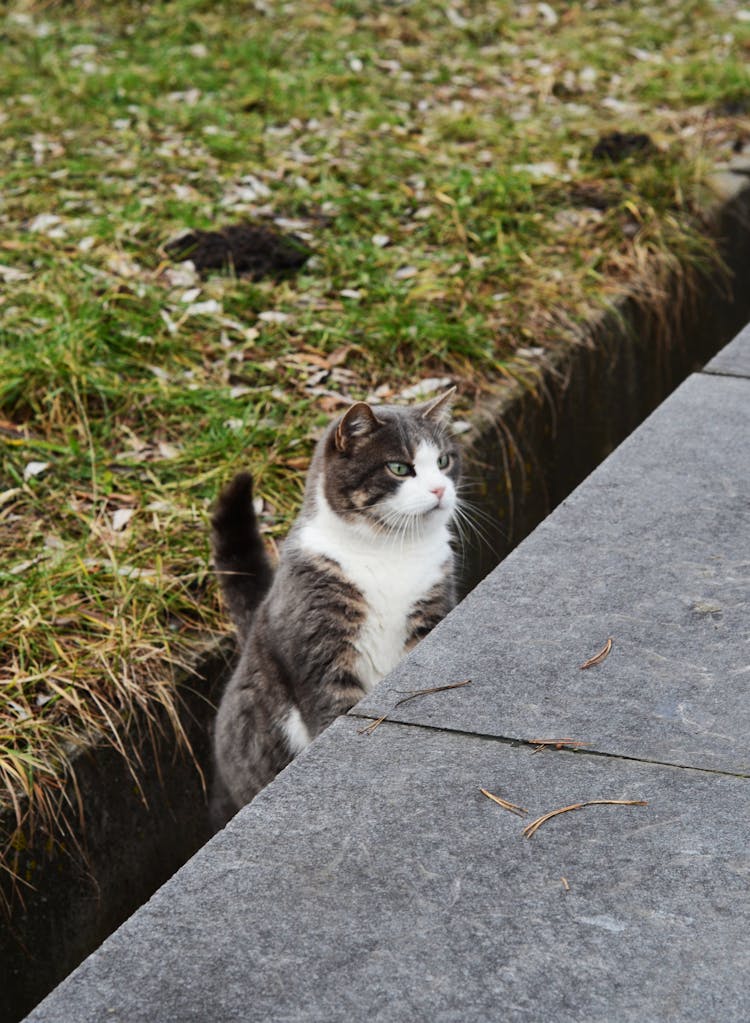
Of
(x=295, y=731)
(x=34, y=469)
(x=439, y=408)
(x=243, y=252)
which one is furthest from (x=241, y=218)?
(x=295, y=731)

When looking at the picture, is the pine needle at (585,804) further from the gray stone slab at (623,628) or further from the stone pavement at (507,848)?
the gray stone slab at (623,628)

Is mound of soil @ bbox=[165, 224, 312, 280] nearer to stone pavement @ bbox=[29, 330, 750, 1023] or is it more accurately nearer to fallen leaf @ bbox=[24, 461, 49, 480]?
fallen leaf @ bbox=[24, 461, 49, 480]

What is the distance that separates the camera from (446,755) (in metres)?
1.97

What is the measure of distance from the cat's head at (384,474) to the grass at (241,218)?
26.5 inches

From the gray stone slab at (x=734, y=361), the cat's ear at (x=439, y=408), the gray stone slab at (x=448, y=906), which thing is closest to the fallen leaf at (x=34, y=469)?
the cat's ear at (x=439, y=408)

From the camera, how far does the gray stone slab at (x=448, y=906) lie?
58.3 inches

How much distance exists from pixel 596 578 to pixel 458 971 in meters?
1.12

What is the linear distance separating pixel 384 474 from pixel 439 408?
0.33 meters

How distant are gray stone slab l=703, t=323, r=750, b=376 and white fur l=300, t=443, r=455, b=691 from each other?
0.89m

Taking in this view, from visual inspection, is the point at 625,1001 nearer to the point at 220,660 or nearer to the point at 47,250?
the point at 220,660

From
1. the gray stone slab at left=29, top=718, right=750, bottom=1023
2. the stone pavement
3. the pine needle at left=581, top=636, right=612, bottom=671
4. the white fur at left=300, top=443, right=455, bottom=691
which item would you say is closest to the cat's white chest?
the white fur at left=300, top=443, right=455, bottom=691

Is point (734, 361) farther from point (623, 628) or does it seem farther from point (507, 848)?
point (507, 848)

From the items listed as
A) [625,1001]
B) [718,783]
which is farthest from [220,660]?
[625,1001]

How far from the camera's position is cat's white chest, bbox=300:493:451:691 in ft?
10.2
